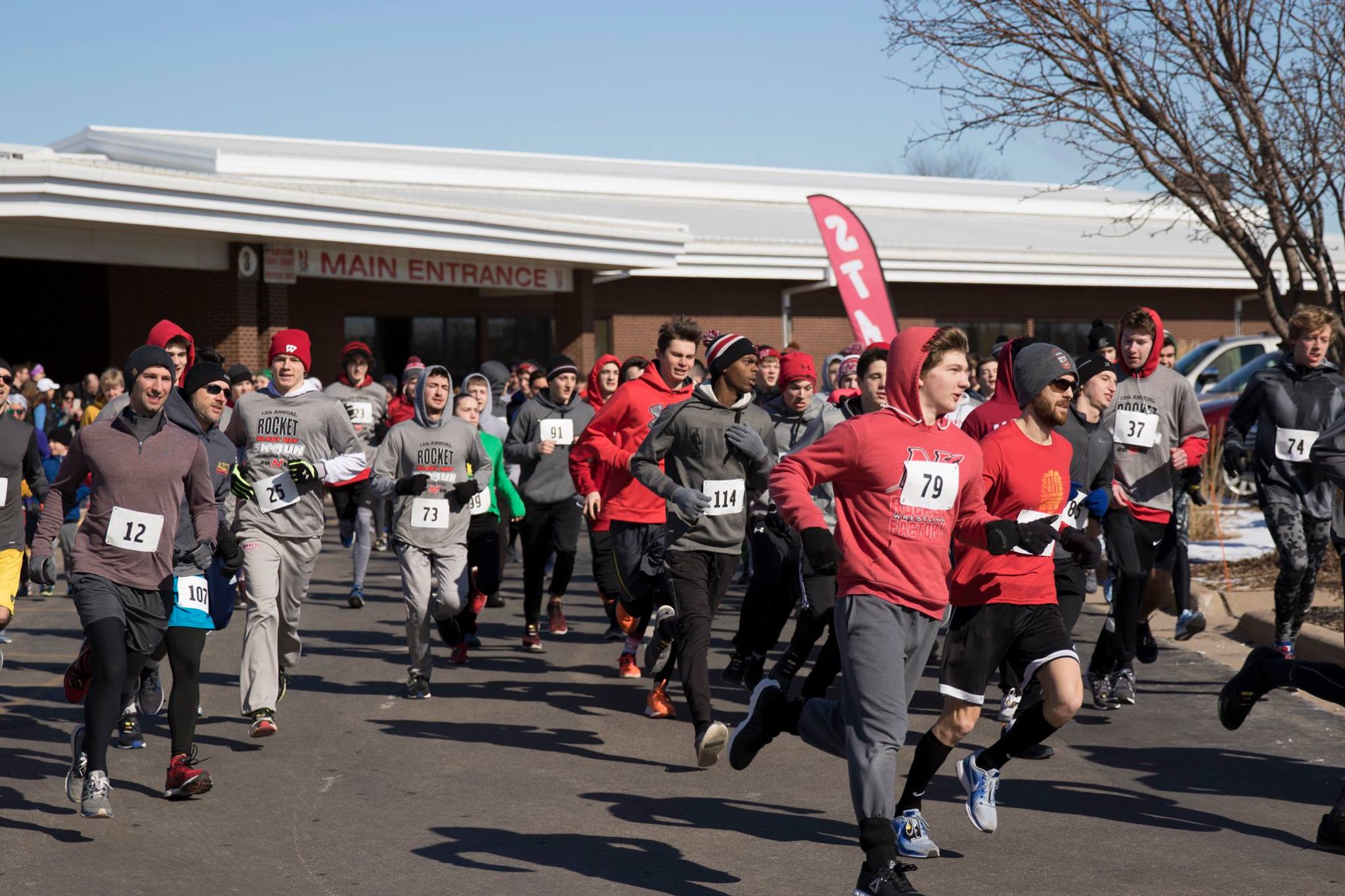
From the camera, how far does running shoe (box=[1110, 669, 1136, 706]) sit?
352 inches

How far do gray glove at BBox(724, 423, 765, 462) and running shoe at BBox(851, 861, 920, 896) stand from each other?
2.60 m

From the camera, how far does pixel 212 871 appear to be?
19.4ft

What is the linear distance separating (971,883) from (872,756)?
27.6 inches

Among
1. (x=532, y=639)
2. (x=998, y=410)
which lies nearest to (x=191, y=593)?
(x=998, y=410)

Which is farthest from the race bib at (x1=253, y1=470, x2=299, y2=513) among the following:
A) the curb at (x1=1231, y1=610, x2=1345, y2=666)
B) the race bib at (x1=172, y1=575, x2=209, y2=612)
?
the curb at (x1=1231, y1=610, x2=1345, y2=666)

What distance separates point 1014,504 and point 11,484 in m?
5.39

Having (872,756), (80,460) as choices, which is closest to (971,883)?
(872,756)

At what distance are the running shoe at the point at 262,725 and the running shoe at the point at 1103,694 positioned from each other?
458cm

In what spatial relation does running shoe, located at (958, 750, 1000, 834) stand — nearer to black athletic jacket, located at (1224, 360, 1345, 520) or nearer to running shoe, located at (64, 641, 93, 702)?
running shoe, located at (64, 641, 93, 702)

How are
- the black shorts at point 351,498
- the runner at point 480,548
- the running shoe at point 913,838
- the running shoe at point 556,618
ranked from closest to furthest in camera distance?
the running shoe at point 913,838 → the runner at point 480,548 → the running shoe at point 556,618 → the black shorts at point 351,498

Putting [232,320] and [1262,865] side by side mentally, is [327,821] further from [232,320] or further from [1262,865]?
[232,320]

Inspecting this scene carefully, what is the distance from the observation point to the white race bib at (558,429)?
11.8m

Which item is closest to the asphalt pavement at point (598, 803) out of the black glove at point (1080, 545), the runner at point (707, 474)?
the runner at point (707, 474)

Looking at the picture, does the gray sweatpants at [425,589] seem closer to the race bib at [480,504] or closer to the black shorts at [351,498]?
the race bib at [480,504]
